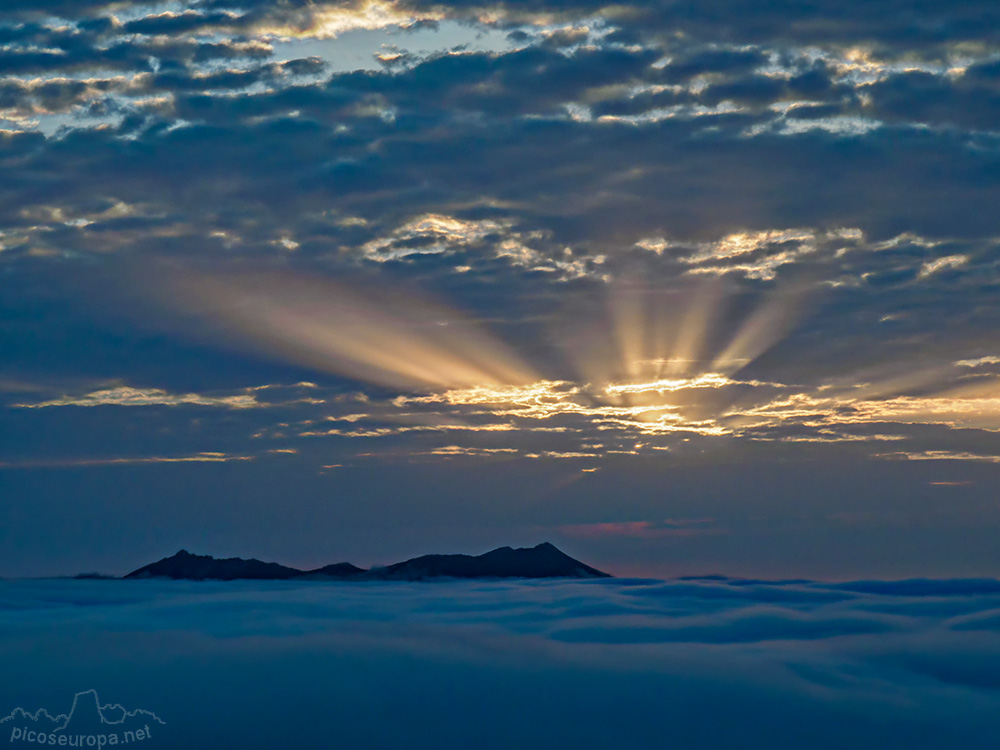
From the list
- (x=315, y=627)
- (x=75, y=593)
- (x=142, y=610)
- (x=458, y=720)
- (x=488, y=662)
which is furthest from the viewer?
(x=75, y=593)

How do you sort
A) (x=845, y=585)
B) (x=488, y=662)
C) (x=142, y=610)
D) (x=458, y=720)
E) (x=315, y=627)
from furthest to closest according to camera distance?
(x=845, y=585) → (x=142, y=610) → (x=315, y=627) → (x=488, y=662) → (x=458, y=720)

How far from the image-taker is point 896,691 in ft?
75.2

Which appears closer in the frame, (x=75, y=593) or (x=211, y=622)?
(x=211, y=622)

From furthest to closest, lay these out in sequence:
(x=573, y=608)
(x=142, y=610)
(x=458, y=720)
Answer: (x=573, y=608) → (x=142, y=610) → (x=458, y=720)

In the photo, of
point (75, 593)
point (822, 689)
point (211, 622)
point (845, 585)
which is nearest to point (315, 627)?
point (211, 622)

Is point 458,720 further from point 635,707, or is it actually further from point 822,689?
point 822,689

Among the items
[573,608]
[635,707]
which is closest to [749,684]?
[635,707]

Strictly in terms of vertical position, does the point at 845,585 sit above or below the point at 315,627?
above

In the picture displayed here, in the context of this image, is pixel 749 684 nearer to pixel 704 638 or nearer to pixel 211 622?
pixel 704 638

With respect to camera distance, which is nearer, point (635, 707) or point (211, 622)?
point (635, 707)

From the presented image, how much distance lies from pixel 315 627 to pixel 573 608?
51.9 ft

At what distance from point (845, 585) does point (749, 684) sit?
41745 millimetres

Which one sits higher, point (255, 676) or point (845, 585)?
point (845, 585)

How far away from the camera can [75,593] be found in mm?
53156
